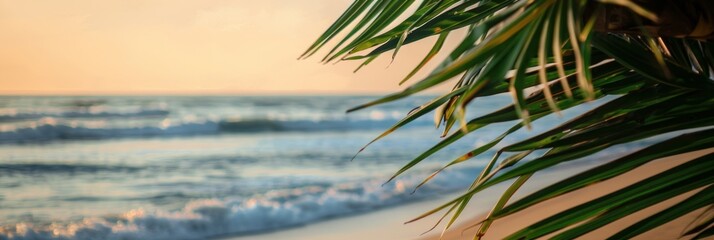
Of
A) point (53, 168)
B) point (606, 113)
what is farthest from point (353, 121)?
point (606, 113)

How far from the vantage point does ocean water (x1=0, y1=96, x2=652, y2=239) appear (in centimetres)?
370

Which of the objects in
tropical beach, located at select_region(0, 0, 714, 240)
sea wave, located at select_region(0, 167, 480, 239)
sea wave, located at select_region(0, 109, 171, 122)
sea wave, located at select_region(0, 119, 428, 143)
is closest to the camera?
tropical beach, located at select_region(0, 0, 714, 240)

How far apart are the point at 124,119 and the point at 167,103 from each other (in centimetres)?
127

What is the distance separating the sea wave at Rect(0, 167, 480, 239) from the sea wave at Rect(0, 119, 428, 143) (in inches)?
138

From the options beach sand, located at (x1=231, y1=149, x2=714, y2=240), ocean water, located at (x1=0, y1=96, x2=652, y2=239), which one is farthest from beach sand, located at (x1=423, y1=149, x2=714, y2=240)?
ocean water, located at (x1=0, y1=96, x2=652, y2=239)

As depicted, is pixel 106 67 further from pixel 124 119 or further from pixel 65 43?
pixel 124 119

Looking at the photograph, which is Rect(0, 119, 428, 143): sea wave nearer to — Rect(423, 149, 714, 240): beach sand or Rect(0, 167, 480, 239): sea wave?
Rect(0, 167, 480, 239): sea wave

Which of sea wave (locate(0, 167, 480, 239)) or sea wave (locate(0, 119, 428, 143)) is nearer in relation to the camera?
sea wave (locate(0, 167, 480, 239))

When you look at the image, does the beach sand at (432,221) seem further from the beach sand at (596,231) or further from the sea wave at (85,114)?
the sea wave at (85,114)

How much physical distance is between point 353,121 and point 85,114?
265cm

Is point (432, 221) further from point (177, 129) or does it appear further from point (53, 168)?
point (177, 129)

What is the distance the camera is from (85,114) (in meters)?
8.08

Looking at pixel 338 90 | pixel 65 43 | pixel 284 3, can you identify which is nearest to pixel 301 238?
pixel 65 43

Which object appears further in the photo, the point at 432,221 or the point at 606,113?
the point at 432,221
